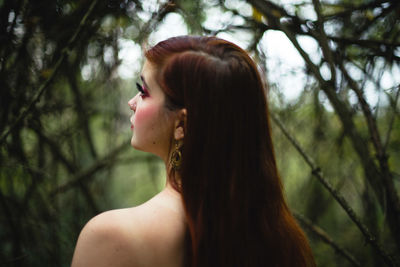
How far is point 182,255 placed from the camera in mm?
950

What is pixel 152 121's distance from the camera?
3.37 ft

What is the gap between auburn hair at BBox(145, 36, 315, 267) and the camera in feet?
3.15

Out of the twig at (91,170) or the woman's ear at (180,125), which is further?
the twig at (91,170)

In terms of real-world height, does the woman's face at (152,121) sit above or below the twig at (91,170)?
above

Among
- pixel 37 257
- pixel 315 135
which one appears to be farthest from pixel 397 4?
pixel 37 257

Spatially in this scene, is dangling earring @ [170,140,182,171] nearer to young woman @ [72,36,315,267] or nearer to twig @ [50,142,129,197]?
young woman @ [72,36,315,267]

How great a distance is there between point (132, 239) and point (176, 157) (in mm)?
270

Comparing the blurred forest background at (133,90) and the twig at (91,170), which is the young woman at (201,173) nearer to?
the blurred forest background at (133,90)

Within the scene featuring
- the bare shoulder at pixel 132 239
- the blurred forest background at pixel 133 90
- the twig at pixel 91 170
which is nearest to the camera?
the bare shoulder at pixel 132 239

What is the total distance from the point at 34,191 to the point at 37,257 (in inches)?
13.0

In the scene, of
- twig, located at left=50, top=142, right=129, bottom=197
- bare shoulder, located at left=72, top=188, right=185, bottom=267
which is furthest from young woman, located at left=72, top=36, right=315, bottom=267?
twig, located at left=50, top=142, right=129, bottom=197

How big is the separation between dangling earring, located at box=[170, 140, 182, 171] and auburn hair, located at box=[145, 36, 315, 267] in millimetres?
35

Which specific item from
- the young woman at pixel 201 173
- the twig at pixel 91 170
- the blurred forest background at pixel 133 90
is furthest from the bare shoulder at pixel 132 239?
the twig at pixel 91 170

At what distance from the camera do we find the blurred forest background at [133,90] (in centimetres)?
136
